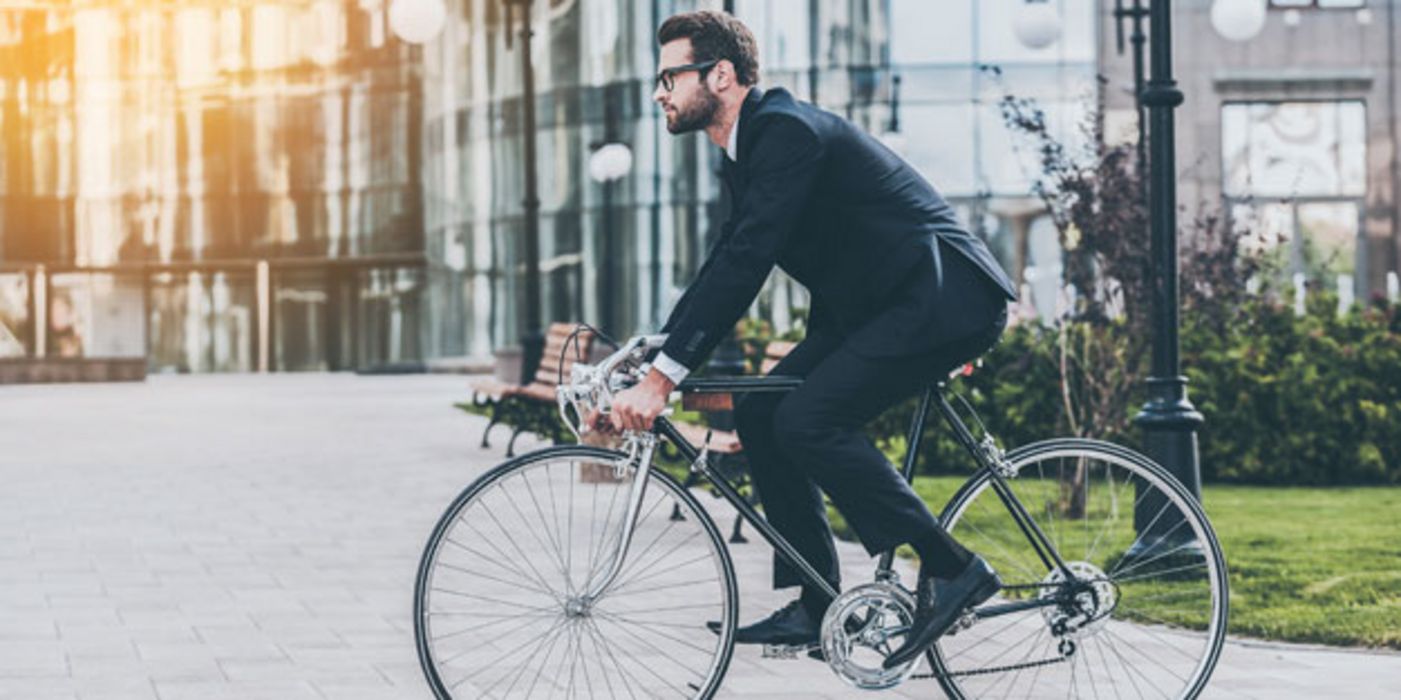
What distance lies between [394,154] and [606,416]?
57597 millimetres

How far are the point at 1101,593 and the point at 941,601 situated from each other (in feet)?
1.74

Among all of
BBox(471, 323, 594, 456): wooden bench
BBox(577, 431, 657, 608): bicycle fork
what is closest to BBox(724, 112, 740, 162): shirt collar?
BBox(577, 431, 657, 608): bicycle fork

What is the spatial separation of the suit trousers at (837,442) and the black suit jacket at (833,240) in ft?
0.21

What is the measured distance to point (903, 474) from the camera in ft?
19.6

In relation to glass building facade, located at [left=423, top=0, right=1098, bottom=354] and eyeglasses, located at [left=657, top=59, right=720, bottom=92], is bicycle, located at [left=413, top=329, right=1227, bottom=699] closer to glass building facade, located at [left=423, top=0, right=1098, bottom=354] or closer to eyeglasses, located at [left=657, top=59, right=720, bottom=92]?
eyeglasses, located at [left=657, top=59, right=720, bottom=92]

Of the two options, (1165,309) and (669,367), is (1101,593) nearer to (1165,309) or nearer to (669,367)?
(669,367)

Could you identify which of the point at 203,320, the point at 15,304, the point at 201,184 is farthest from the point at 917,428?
the point at 15,304

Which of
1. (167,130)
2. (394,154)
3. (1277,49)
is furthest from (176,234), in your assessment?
(1277,49)

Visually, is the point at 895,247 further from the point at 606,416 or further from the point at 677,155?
the point at 677,155

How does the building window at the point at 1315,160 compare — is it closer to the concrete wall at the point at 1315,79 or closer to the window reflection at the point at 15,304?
the concrete wall at the point at 1315,79

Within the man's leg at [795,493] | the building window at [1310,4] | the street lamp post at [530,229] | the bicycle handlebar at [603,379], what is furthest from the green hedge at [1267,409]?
the building window at [1310,4]

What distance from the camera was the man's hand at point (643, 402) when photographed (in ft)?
18.3

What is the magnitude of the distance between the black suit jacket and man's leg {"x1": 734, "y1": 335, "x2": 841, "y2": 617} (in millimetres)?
157

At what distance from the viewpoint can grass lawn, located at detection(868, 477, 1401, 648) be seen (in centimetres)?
823
